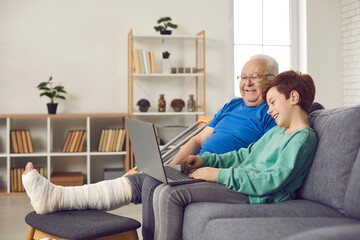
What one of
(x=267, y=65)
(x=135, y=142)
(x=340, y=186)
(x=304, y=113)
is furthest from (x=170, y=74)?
(x=340, y=186)

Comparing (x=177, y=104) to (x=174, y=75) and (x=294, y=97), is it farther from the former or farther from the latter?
(x=294, y=97)

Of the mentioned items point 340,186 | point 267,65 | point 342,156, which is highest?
point 267,65

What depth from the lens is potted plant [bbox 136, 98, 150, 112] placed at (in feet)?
16.3

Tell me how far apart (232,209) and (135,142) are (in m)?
0.73

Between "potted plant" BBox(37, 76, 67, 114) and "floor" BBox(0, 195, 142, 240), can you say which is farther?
"potted plant" BBox(37, 76, 67, 114)

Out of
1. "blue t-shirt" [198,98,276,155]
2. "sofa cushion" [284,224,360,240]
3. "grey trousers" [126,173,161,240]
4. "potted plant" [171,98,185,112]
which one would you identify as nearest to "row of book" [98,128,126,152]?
"potted plant" [171,98,185,112]

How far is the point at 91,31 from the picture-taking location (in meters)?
5.06

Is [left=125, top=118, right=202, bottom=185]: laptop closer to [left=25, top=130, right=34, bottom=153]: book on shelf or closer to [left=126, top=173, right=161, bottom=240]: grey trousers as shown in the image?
[left=126, top=173, right=161, bottom=240]: grey trousers

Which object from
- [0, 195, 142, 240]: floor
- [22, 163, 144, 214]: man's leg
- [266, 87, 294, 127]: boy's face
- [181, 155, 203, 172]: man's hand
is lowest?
[0, 195, 142, 240]: floor

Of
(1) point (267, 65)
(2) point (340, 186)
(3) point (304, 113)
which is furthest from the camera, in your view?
(1) point (267, 65)

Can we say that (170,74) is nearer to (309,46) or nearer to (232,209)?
(309,46)

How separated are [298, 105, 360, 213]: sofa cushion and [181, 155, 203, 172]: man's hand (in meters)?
0.54

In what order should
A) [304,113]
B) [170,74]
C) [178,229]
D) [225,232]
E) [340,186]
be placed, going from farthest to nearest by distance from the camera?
1. [170,74]
2. [304,113]
3. [178,229]
4. [340,186]
5. [225,232]

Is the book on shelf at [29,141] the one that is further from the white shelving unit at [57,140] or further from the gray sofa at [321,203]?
the gray sofa at [321,203]
